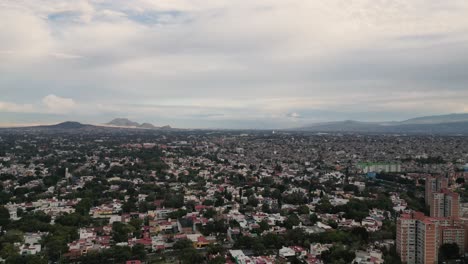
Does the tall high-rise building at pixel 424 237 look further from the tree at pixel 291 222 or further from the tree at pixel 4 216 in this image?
the tree at pixel 4 216

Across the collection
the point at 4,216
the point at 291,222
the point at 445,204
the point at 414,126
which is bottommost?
the point at 291,222

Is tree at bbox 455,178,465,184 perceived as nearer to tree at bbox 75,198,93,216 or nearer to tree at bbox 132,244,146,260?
tree at bbox 132,244,146,260

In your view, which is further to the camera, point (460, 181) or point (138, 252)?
point (460, 181)

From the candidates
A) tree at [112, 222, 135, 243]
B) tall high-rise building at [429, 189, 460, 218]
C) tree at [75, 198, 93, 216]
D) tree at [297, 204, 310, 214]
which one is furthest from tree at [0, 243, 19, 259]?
tall high-rise building at [429, 189, 460, 218]

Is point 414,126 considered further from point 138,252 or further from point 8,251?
point 8,251

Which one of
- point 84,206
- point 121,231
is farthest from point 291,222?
point 84,206

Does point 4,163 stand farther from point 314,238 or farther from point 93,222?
point 314,238

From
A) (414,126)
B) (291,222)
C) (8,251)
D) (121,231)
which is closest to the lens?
(8,251)

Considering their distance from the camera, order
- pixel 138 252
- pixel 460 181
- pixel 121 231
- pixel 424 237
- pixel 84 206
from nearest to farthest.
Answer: pixel 424 237, pixel 138 252, pixel 121 231, pixel 84 206, pixel 460 181

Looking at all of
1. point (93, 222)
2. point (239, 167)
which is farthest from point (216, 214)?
point (239, 167)
